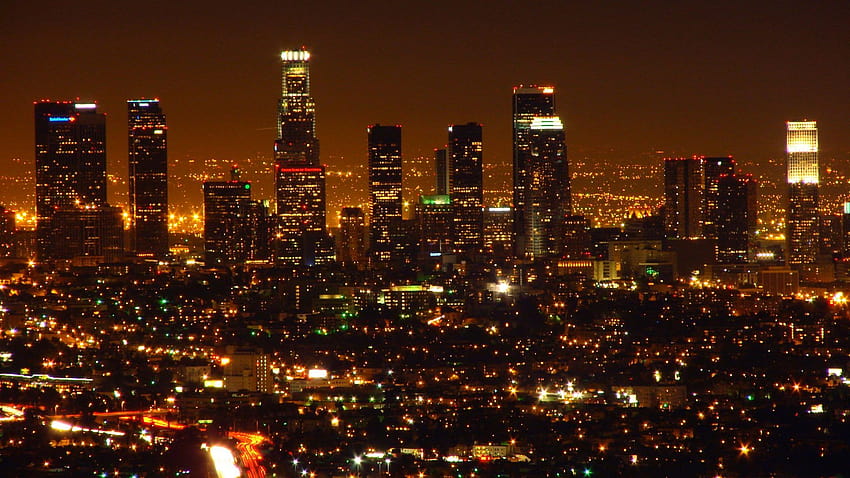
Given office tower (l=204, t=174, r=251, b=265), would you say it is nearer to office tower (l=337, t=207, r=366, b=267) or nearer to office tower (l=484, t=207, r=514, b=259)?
office tower (l=337, t=207, r=366, b=267)

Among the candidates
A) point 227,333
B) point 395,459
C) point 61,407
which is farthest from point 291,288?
point 395,459

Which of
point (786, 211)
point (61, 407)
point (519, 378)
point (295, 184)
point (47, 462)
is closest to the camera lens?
point (47, 462)

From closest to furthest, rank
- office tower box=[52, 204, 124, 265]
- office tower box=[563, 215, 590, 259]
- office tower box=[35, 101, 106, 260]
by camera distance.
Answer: office tower box=[52, 204, 124, 265], office tower box=[35, 101, 106, 260], office tower box=[563, 215, 590, 259]

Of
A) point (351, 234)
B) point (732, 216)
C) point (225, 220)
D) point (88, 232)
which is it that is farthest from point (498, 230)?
point (88, 232)

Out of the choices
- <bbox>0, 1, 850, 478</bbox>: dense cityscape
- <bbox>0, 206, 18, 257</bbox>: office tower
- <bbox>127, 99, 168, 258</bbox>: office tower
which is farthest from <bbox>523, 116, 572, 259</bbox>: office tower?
<bbox>0, 206, 18, 257</bbox>: office tower

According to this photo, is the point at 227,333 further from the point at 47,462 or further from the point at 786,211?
the point at 786,211

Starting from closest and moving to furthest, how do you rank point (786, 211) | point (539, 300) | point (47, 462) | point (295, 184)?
point (47, 462) → point (539, 300) → point (295, 184) → point (786, 211)
